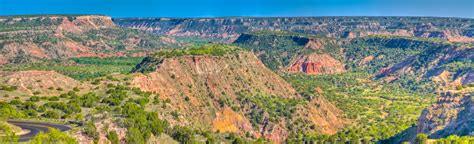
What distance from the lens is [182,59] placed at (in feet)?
458

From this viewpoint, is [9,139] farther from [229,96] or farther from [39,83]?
[229,96]

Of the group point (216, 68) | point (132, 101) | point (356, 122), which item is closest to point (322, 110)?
point (356, 122)

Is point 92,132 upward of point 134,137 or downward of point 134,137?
upward

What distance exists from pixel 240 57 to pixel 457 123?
75.4 m

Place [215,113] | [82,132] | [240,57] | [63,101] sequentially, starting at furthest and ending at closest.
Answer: [240,57], [215,113], [63,101], [82,132]

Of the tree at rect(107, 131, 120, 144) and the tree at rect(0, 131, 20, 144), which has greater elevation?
the tree at rect(0, 131, 20, 144)

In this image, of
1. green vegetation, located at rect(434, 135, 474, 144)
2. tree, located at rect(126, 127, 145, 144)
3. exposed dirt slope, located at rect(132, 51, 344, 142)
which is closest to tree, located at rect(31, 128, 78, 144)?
tree, located at rect(126, 127, 145, 144)

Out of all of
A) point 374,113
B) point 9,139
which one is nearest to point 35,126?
point 9,139

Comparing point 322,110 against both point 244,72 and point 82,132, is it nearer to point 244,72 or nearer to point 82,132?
point 244,72

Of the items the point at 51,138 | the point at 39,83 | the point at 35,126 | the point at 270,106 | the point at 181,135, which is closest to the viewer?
the point at 51,138

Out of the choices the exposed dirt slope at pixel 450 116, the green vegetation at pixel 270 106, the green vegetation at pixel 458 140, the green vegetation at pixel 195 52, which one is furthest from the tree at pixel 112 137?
the green vegetation at pixel 195 52

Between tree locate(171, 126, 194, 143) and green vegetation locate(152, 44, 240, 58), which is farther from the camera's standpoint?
green vegetation locate(152, 44, 240, 58)

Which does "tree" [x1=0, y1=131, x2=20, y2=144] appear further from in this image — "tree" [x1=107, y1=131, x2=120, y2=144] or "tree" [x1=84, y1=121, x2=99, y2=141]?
"tree" [x1=107, y1=131, x2=120, y2=144]

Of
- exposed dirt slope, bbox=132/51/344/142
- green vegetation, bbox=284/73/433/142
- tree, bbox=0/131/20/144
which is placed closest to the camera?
tree, bbox=0/131/20/144
